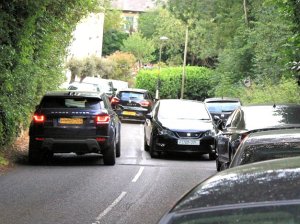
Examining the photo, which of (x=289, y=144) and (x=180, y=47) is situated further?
(x=180, y=47)

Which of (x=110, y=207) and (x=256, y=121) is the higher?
(x=256, y=121)

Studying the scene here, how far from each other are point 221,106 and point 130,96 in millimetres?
6336

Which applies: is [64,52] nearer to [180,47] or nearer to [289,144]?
[289,144]

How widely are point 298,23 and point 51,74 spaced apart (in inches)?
333

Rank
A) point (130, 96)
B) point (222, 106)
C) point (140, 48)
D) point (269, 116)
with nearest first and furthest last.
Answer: point (269, 116) < point (222, 106) < point (130, 96) < point (140, 48)

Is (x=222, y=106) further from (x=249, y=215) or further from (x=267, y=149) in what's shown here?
(x=249, y=215)

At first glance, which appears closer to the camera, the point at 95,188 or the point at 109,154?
the point at 95,188

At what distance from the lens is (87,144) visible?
13539mm

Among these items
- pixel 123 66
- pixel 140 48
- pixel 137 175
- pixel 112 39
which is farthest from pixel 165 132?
pixel 112 39

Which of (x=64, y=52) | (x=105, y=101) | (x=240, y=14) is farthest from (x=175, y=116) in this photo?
(x=240, y=14)

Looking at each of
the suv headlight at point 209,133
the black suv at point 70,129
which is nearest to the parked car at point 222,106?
the suv headlight at point 209,133

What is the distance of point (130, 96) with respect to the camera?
29.9 m

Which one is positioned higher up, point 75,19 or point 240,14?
point 240,14

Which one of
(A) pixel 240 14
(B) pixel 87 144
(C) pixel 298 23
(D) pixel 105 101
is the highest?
(A) pixel 240 14
